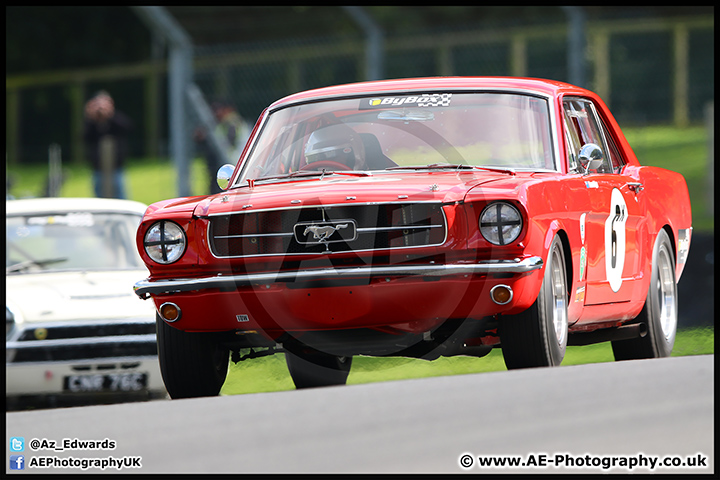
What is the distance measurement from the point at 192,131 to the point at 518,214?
11.0 m

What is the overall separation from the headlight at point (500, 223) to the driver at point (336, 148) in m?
1.26

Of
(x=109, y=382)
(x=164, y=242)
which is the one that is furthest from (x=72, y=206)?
(x=164, y=242)

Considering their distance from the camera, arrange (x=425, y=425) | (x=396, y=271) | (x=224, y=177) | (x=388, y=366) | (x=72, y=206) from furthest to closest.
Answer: (x=72, y=206) → (x=388, y=366) → (x=224, y=177) → (x=396, y=271) → (x=425, y=425)

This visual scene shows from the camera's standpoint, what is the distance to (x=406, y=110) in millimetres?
6984

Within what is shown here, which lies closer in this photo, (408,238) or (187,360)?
(408,238)

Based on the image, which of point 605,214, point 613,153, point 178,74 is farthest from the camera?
point 178,74

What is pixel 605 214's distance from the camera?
Result: 6.77m

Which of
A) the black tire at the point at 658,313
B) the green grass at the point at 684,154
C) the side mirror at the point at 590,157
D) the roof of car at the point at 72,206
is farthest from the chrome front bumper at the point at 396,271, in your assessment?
the green grass at the point at 684,154

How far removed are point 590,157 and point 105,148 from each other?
468 inches

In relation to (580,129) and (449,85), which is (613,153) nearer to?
(580,129)

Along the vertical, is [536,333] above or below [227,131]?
below

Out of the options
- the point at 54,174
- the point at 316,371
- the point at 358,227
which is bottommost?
the point at 316,371

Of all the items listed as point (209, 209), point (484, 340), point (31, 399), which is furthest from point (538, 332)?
point (31, 399)

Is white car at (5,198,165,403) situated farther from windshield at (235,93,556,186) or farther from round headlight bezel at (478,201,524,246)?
round headlight bezel at (478,201,524,246)
